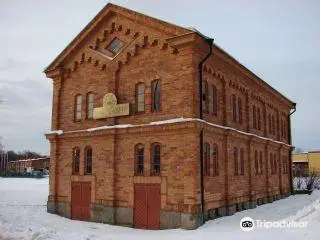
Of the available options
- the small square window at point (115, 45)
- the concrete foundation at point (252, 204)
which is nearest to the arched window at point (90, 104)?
the small square window at point (115, 45)

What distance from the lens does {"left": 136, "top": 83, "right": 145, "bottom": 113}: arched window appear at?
16.8 metres

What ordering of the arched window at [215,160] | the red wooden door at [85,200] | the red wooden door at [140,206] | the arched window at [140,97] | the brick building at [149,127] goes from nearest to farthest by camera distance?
the brick building at [149,127] → the red wooden door at [140,206] → the arched window at [215,160] → the arched window at [140,97] → the red wooden door at [85,200]

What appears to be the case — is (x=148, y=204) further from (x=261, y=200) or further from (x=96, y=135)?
(x=261, y=200)

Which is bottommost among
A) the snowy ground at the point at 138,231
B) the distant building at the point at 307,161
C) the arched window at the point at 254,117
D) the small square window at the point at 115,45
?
the snowy ground at the point at 138,231

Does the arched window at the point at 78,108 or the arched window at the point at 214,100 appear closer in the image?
the arched window at the point at 214,100

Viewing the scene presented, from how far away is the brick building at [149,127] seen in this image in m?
15.0

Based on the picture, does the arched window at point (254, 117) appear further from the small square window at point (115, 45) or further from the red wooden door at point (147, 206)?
the red wooden door at point (147, 206)

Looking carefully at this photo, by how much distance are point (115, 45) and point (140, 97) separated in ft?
11.6

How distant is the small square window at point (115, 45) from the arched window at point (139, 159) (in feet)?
17.2

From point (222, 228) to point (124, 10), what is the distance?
11090mm

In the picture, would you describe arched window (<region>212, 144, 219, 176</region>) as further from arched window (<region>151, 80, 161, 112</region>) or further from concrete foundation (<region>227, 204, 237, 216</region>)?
arched window (<region>151, 80, 161, 112</region>)

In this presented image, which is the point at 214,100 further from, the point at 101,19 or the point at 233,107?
the point at 101,19

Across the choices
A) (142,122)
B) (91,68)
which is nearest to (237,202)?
(142,122)

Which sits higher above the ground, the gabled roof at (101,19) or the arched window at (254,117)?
the gabled roof at (101,19)
